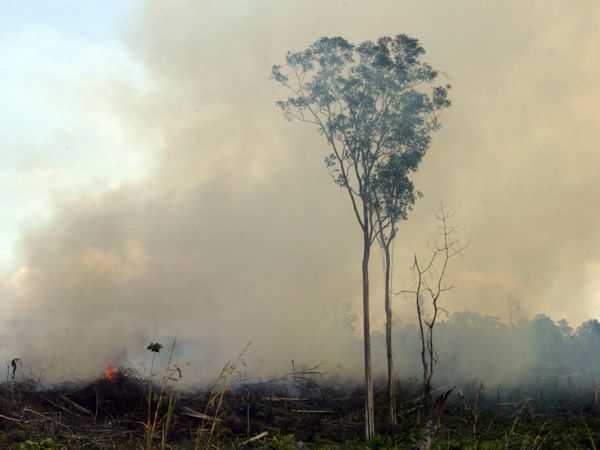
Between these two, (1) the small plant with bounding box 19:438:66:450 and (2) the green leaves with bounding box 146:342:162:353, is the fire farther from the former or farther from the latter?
(1) the small plant with bounding box 19:438:66:450

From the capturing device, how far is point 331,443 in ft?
53.8

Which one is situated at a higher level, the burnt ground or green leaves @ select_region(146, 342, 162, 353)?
green leaves @ select_region(146, 342, 162, 353)

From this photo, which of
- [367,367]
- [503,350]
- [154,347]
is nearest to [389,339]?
[367,367]

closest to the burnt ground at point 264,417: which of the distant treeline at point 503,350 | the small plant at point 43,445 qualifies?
the small plant at point 43,445

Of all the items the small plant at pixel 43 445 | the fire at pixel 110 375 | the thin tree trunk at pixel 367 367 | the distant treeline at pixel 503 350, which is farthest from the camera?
the distant treeline at pixel 503 350

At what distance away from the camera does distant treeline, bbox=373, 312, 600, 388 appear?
32.7 meters

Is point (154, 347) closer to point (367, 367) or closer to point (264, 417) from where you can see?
point (264, 417)

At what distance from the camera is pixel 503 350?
3891 cm

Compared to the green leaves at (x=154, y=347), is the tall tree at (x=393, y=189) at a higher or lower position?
higher

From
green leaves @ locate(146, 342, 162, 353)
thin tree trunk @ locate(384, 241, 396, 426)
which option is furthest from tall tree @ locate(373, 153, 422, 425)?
green leaves @ locate(146, 342, 162, 353)

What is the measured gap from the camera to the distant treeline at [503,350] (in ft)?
107

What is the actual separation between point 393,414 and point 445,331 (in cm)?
2791

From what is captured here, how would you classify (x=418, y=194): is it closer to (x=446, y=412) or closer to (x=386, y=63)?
(x=386, y=63)

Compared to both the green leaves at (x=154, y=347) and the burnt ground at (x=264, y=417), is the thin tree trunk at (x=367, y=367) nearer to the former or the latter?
the burnt ground at (x=264, y=417)
